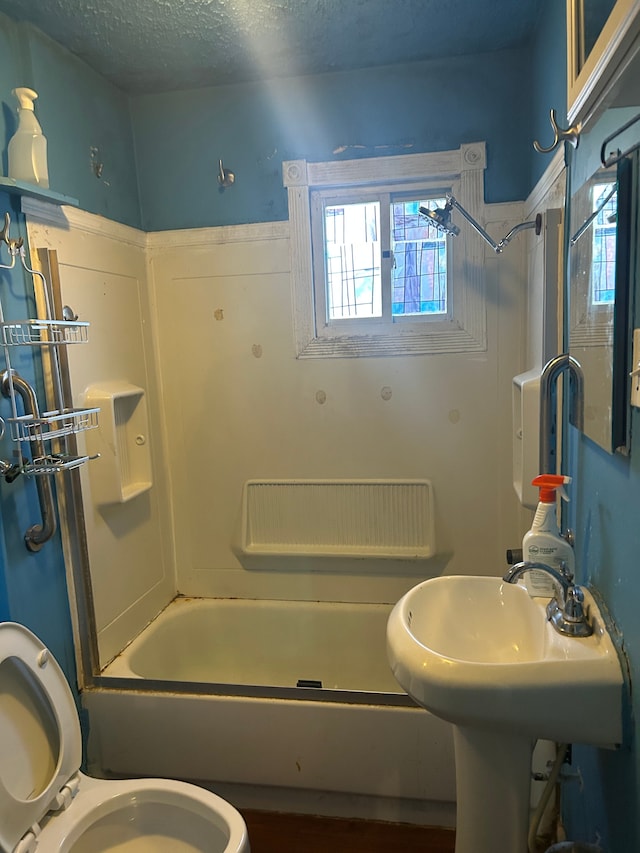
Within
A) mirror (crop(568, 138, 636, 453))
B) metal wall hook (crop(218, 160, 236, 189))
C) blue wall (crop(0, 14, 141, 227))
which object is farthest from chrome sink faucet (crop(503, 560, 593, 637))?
metal wall hook (crop(218, 160, 236, 189))

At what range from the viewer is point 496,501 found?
2363 mm

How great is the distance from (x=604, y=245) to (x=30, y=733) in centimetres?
165

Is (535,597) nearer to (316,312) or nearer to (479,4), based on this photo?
(316,312)

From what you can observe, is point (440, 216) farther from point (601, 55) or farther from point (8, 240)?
point (8, 240)

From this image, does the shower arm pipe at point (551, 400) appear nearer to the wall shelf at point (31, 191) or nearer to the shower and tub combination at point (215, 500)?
the shower and tub combination at point (215, 500)

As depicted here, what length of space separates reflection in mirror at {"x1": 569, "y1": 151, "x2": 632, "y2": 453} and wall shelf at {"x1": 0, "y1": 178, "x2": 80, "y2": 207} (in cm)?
143

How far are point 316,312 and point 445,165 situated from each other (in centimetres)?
75

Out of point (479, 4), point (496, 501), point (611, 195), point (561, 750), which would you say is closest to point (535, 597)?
point (561, 750)

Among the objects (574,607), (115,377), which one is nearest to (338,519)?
(115,377)

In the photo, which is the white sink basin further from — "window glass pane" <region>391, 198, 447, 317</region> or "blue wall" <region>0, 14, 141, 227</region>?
"blue wall" <region>0, 14, 141, 227</region>

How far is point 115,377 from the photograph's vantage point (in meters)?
2.17

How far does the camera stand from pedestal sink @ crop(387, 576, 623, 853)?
977 millimetres

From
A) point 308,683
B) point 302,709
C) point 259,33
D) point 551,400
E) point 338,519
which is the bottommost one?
point 308,683

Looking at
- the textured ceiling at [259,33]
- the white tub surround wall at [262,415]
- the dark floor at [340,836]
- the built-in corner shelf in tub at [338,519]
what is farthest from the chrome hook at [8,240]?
the dark floor at [340,836]
